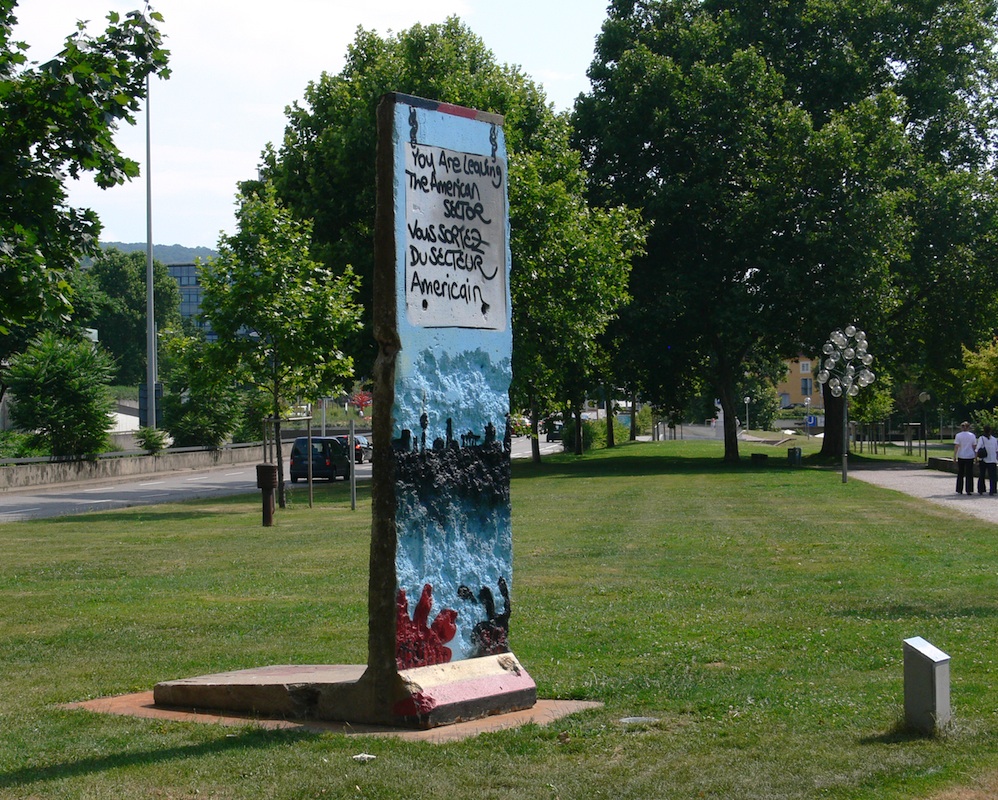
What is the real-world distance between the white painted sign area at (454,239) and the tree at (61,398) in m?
40.3

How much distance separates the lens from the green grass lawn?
591 centimetres

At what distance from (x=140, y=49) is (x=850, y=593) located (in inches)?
401

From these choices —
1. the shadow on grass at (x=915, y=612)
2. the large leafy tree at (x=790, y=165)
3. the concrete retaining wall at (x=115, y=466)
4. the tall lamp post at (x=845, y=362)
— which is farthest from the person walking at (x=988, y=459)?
the concrete retaining wall at (x=115, y=466)

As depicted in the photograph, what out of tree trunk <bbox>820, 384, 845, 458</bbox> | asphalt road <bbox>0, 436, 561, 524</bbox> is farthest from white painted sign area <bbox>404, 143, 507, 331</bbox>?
tree trunk <bbox>820, 384, 845, 458</bbox>

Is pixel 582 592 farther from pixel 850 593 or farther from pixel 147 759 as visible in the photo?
pixel 147 759

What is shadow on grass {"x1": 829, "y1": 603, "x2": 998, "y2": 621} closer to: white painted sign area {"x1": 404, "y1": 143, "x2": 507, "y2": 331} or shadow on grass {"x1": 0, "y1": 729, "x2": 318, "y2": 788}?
white painted sign area {"x1": 404, "y1": 143, "x2": 507, "y2": 331}

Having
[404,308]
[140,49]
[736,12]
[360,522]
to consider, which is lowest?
[360,522]

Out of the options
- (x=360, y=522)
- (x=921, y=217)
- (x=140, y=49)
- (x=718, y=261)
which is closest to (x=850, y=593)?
(x=140, y=49)

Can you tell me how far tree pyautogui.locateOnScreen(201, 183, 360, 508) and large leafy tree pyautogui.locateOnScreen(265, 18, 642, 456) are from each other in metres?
8.30

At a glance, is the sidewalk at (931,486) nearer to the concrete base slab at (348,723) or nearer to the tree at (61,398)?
the concrete base slab at (348,723)

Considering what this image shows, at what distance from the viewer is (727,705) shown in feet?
24.7

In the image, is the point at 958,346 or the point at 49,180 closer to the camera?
the point at 49,180

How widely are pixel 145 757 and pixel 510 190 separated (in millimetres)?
31711

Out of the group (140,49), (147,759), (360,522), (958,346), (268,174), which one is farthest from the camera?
(958,346)
